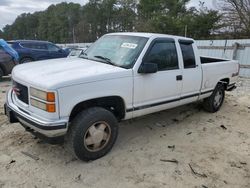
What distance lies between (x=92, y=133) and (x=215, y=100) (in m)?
3.84

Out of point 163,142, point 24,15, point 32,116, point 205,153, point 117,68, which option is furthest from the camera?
point 24,15

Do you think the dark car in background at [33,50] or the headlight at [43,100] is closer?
the headlight at [43,100]

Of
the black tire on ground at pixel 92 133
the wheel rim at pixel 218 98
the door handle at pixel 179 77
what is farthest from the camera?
the wheel rim at pixel 218 98

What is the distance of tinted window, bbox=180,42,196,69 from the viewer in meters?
5.08

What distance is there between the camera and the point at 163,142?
182 inches

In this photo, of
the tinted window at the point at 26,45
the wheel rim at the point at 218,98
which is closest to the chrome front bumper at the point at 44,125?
the wheel rim at the point at 218,98

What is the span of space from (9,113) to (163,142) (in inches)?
103

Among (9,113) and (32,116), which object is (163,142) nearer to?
(32,116)

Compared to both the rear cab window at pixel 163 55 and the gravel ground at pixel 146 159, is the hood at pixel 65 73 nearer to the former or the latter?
the rear cab window at pixel 163 55

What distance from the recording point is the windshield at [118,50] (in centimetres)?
420

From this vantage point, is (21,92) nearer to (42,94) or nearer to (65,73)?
(42,94)

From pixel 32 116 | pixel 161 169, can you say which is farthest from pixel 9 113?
pixel 161 169

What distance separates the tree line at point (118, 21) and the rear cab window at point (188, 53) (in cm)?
1374

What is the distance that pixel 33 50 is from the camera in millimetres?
12781
